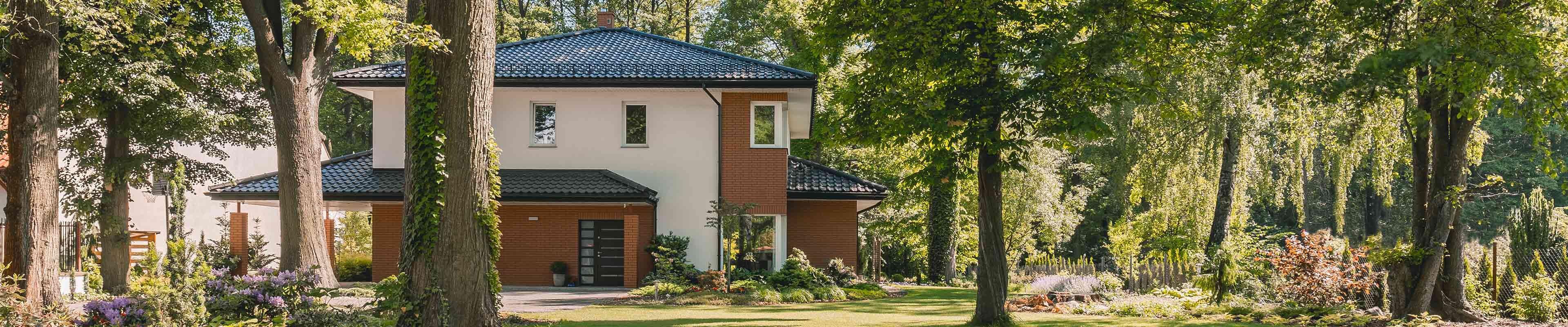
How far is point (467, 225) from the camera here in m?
10.9

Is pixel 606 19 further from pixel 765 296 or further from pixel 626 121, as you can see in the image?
pixel 765 296

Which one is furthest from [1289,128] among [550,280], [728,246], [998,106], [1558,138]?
[1558,138]

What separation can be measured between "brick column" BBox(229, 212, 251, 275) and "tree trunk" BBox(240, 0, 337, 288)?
26.3 feet

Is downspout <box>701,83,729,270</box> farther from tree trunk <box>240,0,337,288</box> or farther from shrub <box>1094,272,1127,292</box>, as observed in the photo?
tree trunk <box>240,0,337,288</box>

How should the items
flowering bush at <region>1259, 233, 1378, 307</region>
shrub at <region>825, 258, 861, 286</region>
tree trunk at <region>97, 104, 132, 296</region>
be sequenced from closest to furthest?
flowering bush at <region>1259, 233, 1378, 307</region>
tree trunk at <region>97, 104, 132, 296</region>
shrub at <region>825, 258, 861, 286</region>

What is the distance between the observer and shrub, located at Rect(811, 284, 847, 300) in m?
19.5

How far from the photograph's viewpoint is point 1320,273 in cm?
1556

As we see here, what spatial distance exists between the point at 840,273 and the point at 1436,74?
13210 mm

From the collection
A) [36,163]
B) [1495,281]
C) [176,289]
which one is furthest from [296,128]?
[1495,281]

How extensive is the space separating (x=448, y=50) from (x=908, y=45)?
17.5 ft

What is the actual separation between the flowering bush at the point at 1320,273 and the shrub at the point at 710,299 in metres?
8.72

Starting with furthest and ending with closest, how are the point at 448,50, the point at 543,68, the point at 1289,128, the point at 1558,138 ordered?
1. the point at 1558,138
2. the point at 543,68
3. the point at 1289,128
4. the point at 448,50

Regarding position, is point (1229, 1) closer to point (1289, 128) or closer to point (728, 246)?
point (1289, 128)

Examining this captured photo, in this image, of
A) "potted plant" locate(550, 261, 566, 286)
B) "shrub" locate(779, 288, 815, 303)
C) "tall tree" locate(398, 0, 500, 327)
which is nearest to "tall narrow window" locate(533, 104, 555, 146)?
"potted plant" locate(550, 261, 566, 286)
